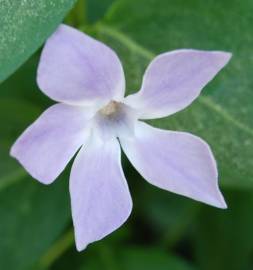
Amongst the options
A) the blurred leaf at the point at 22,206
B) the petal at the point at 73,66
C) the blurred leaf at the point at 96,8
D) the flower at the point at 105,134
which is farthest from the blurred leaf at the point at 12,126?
the petal at the point at 73,66

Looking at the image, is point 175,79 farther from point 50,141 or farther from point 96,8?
point 96,8

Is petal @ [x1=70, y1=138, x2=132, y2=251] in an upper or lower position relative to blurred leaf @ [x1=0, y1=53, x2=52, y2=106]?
upper

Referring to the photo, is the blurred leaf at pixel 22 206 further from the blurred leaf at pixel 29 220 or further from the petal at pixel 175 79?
the petal at pixel 175 79

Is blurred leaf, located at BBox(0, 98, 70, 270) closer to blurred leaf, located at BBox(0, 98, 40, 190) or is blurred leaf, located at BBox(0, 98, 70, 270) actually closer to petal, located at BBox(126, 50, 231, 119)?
blurred leaf, located at BBox(0, 98, 40, 190)

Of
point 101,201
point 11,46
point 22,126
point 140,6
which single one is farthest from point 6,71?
point 22,126

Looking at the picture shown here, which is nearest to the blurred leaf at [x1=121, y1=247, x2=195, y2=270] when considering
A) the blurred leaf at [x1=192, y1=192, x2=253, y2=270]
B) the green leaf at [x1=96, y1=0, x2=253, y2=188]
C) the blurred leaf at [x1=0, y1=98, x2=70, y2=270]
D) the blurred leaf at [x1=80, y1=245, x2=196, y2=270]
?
the blurred leaf at [x1=80, y1=245, x2=196, y2=270]

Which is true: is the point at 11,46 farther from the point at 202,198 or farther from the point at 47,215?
the point at 47,215
